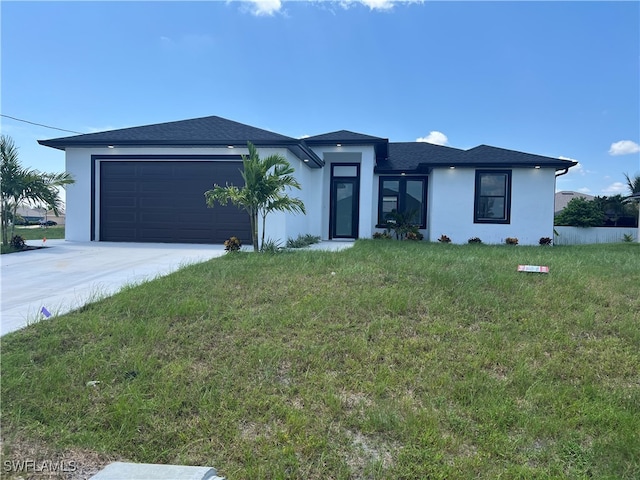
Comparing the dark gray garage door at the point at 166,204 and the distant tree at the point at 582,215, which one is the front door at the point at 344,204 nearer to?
the dark gray garage door at the point at 166,204

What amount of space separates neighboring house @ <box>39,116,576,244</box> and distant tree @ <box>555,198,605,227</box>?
641 cm

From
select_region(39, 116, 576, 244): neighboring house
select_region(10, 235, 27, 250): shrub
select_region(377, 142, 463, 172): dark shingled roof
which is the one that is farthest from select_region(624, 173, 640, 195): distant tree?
select_region(10, 235, 27, 250): shrub

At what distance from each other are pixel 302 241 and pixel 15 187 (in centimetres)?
800

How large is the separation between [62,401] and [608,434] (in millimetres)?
4010

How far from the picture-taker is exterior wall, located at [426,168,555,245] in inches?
553

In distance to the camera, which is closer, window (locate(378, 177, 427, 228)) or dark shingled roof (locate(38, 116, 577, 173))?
dark shingled roof (locate(38, 116, 577, 173))

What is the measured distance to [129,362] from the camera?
3391 mm

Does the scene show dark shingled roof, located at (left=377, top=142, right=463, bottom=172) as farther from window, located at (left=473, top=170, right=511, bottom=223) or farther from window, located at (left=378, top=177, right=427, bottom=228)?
window, located at (left=473, top=170, right=511, bottom=223)

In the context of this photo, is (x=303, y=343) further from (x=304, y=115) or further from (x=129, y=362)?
(x=304, y=115)

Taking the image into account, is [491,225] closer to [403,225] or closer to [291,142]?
[403,225]

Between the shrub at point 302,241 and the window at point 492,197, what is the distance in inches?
247

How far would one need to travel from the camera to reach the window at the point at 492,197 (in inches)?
562

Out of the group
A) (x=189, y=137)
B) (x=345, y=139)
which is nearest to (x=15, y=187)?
(x=189, y=137)

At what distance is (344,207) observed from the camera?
1544 centimetres
